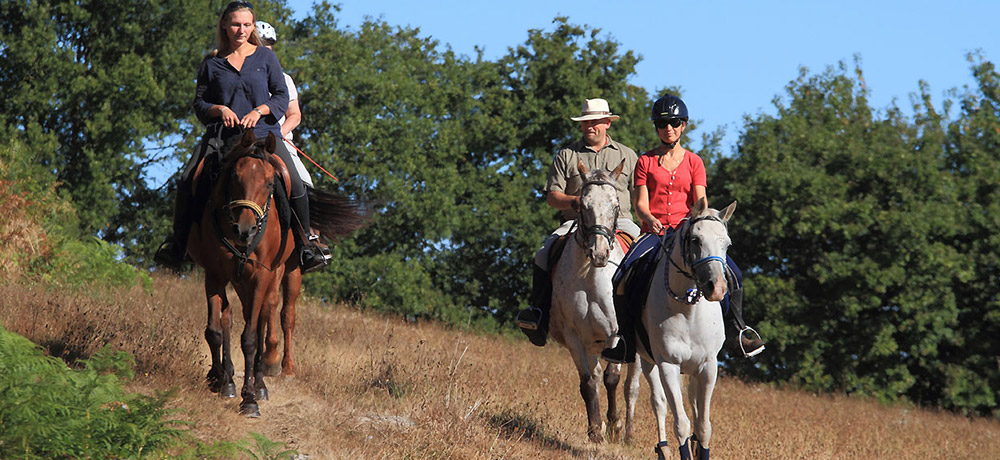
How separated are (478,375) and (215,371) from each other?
4672 mm

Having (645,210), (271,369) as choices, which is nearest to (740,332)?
(645,210)

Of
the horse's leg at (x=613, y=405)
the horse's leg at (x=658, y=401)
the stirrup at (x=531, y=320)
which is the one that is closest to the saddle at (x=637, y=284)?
the horse's leg at (x=658, y=401)

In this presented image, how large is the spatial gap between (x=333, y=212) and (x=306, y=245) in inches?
30.9

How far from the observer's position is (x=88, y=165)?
1066 inches

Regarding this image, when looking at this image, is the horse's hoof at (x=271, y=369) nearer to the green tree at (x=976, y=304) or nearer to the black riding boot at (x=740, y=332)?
the black riding boot at (x=740, y=332)

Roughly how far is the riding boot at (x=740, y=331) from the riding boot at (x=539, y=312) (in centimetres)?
218

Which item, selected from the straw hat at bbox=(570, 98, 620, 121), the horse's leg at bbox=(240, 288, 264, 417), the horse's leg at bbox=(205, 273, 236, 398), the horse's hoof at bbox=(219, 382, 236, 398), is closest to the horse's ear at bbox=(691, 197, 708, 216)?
the straw hat at bbox=(570, 98, 620, 121)

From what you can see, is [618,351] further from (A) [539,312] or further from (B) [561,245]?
(B) [561,245]

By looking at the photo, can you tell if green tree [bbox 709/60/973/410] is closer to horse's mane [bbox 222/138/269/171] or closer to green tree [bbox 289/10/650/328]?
green tree [bbox 289/10/650/328]

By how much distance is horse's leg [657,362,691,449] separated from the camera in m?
7.54

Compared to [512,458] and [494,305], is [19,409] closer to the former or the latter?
[512,458]

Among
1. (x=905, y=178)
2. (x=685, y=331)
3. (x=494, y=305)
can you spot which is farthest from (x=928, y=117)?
(x=685, y=331)

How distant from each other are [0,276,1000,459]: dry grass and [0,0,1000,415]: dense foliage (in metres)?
12.7

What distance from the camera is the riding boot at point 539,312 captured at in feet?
32.6
